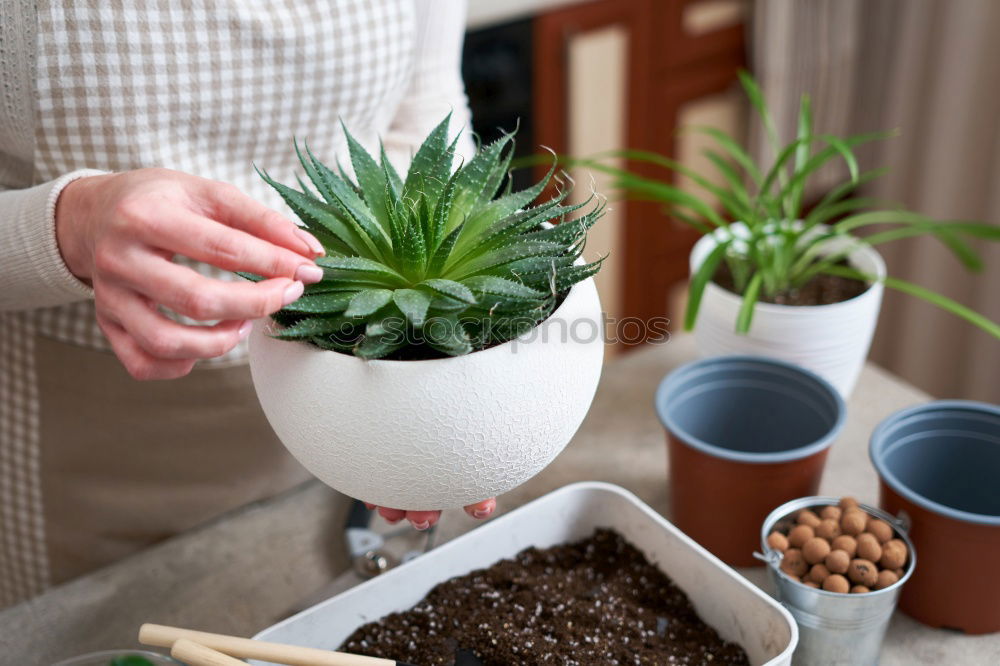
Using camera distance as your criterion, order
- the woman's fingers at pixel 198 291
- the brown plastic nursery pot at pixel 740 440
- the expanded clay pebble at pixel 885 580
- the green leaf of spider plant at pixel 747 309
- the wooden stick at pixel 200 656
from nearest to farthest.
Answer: the woman's fingers at pixel 198 291, the wooden stick at pixel 200 656, the expanded clay pebble at pixel 885 580, the brown plastic nursery pot at pixel 740 440, the green leaf of spider plant at pixel 747 309

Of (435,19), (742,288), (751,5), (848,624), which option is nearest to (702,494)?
(848,624)

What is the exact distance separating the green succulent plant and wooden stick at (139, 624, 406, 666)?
23cm

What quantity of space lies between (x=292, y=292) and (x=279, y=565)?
462 millimetres

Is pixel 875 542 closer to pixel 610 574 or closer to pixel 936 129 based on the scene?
pixel 610 574

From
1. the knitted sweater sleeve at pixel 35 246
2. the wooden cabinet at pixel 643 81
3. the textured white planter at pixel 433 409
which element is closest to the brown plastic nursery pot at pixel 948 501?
the textured white planter at pixel 433 409

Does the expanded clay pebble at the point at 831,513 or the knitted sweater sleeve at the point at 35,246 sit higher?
the knitted sweater sleeve at the point at 35,246

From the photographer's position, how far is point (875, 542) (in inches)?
28.9

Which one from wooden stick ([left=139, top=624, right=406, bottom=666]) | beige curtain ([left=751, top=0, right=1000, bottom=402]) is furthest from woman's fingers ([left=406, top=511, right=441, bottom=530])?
beige curtain ([left=751, top=0, right=1000, bottom=402])

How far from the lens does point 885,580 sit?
716mm

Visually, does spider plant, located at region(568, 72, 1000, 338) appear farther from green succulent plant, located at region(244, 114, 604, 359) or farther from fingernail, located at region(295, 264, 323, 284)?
fingernail, located at region(295, 264, 323, 284)

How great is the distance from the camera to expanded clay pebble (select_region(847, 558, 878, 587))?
2.35 ft

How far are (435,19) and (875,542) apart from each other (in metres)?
0.66

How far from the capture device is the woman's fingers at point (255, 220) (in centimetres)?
53

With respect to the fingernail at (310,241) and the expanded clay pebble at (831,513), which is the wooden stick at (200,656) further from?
the expanded clay pebble at (831,513)
